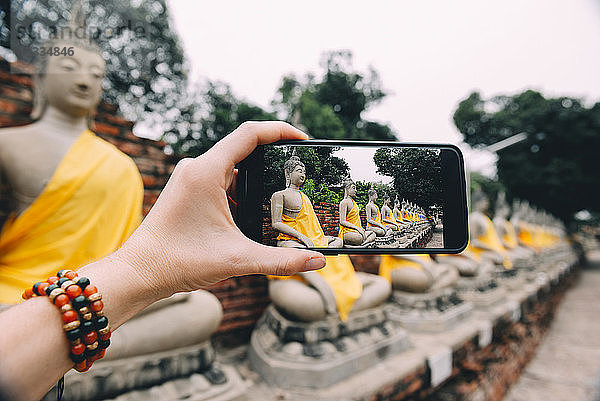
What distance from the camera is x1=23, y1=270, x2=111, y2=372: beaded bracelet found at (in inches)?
20.1

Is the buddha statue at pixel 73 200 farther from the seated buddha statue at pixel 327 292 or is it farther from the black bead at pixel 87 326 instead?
the black bead at pixel 87 326

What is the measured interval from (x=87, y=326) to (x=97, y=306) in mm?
30

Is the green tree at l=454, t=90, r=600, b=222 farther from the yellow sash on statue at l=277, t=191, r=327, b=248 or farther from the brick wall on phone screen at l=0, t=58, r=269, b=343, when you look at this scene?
the yellow sash on statue at l=277, t=191, r=327, b=248

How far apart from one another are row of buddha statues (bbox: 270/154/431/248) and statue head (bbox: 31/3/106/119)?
1364 millimetres

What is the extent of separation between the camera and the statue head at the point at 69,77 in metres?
1.59

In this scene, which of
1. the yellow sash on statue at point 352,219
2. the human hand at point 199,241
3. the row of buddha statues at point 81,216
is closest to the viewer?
the human hand at point 199,241

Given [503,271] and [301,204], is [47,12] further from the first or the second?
[503,271]

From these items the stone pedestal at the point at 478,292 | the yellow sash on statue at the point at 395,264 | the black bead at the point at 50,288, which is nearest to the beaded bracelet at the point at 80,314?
the black bead at the point at 50,288

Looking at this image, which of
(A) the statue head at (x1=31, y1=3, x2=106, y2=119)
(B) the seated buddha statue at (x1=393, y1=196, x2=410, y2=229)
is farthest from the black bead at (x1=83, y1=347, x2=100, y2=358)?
(A) the statue head at (x1=31, y1=3, x2=106, y2=119)

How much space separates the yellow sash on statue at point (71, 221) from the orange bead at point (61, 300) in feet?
3.36

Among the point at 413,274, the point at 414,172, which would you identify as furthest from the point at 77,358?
the point at 413,274

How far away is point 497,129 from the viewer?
17500 millimetres

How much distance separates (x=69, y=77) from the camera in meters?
1.60

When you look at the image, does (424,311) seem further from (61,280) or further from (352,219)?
(61,280)
